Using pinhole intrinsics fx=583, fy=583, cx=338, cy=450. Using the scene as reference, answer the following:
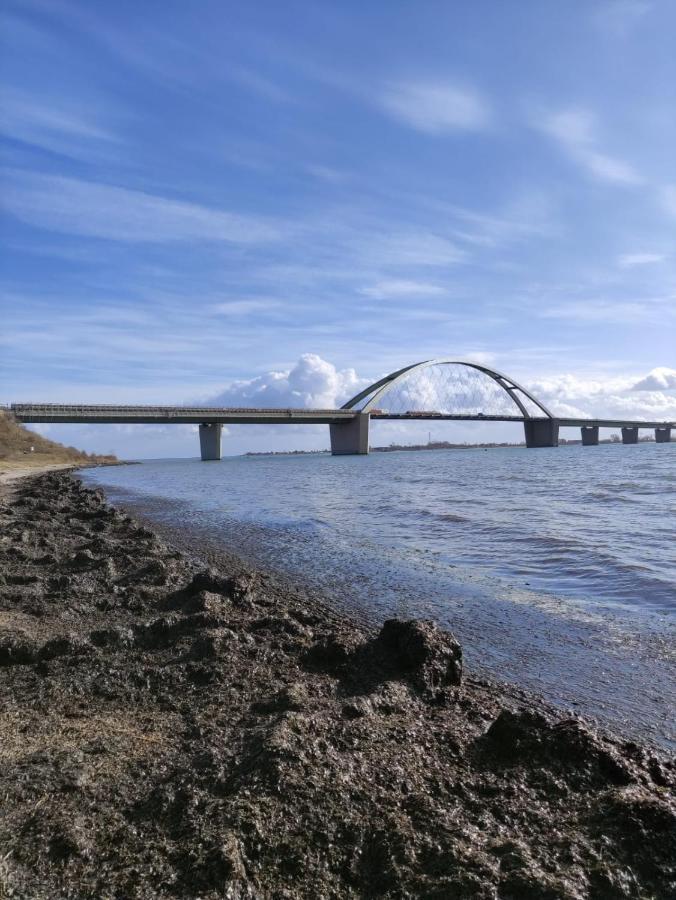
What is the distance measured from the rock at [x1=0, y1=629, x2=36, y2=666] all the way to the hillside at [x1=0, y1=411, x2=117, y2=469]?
64533 mm

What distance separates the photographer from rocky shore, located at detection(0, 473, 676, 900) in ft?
8.72

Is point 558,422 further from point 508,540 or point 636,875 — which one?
point 636,875

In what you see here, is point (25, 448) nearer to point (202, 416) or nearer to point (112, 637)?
point (202, 416)

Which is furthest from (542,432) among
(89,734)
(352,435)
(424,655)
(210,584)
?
(89,734)

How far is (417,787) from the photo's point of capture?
3.45 metres

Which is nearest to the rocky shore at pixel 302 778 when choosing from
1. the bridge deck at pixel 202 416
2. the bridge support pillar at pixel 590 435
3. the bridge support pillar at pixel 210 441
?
the bridge deck at pixel 202 416

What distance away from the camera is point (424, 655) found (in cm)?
544

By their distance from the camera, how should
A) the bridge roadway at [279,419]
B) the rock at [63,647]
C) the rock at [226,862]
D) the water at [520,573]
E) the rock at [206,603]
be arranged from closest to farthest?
1. the rock at [226,862]
2. the rock at [63,647]
3. the water at [520,573]
4. the rock at [206,603]
5. the bridge roadway at [279,419]

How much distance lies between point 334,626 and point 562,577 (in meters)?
5.59

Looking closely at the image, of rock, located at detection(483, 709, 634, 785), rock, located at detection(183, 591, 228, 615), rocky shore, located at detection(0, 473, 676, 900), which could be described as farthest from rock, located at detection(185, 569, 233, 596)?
rock, located at detection(483, 709, 634, 785)

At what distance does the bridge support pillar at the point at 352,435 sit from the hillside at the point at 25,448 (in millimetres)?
50402

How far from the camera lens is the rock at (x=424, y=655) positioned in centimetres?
532

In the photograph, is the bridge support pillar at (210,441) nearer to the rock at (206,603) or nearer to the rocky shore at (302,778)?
the rock at (206,603)

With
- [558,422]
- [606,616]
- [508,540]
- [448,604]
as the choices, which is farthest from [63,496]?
[558,422]
